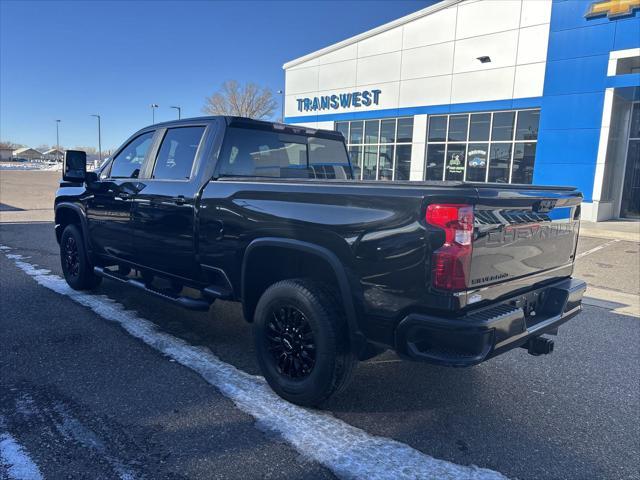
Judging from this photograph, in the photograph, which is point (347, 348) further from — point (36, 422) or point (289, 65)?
point (289, 65)

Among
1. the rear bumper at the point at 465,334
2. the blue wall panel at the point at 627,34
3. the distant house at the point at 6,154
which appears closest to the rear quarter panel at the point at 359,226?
the rear bumper at the point at 465,334

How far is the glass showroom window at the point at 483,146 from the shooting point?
54.6ft

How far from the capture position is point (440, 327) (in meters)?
2.42

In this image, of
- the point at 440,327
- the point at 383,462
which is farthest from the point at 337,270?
the point at 383,462

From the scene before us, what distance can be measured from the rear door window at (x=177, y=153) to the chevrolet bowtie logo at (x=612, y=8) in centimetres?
1478

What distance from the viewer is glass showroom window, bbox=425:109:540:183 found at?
16.7 m

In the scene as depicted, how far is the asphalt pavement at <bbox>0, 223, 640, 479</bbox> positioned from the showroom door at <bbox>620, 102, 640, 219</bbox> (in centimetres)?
1331

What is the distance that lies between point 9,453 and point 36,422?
32 centimetres

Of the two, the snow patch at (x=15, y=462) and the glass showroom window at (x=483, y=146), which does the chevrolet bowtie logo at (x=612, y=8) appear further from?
the snow patch at (x=15, y=462)

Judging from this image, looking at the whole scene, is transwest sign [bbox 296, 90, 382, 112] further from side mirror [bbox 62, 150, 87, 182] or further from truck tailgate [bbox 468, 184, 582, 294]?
truck tailgate [bbox 468, 184, 582, 294]

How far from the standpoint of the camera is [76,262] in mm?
5707

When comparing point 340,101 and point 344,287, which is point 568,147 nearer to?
point 340,101

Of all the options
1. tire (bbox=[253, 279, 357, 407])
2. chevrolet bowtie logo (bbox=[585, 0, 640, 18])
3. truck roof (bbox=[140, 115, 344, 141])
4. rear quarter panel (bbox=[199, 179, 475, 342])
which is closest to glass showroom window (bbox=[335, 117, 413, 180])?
chevrolet bowtie logo (bbox=[585, 0, 640, 18])

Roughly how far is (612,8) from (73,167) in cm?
1550
